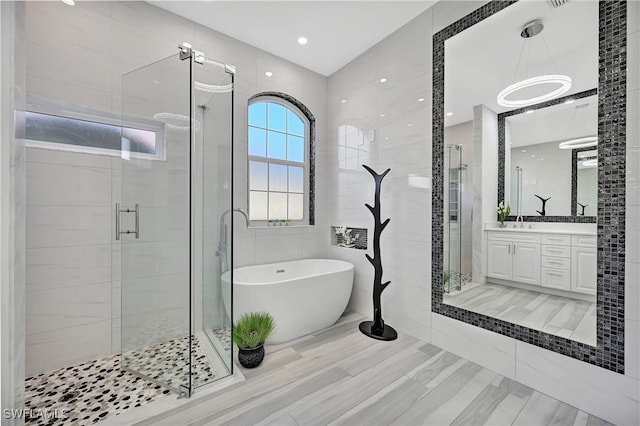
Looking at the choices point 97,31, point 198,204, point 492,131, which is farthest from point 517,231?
point 97,31

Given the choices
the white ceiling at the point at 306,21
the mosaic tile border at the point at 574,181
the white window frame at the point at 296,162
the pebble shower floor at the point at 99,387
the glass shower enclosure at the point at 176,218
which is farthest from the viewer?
the white window frame at the point at 296,162

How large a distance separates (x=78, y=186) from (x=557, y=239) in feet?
11.3

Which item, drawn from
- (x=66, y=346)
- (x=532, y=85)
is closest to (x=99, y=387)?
(x=66, y=346)

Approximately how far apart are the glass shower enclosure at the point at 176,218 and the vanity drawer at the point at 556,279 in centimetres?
221

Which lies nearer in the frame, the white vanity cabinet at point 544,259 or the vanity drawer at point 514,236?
the white vanity cabinet at point 544,259

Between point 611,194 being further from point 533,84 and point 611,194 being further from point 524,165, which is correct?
point 533,84

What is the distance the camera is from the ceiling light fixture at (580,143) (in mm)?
1546

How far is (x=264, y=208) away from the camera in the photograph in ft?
10.6

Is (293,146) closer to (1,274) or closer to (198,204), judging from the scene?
(198,204)

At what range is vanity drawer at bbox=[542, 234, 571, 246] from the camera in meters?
1.69

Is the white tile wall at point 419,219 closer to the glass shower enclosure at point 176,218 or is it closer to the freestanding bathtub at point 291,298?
the freestanding bathtub at point 291,298

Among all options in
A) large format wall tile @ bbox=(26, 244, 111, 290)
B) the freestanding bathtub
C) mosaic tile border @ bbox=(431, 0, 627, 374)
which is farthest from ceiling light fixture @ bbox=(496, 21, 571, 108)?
large format wall tile @ bbox=(26, 244, 111, 290)

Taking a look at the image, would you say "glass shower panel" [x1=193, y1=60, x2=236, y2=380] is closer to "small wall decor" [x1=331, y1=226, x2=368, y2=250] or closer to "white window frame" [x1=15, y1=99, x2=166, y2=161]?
"white window frame" [x1=15, y1=99, x2=166, y2=161]
